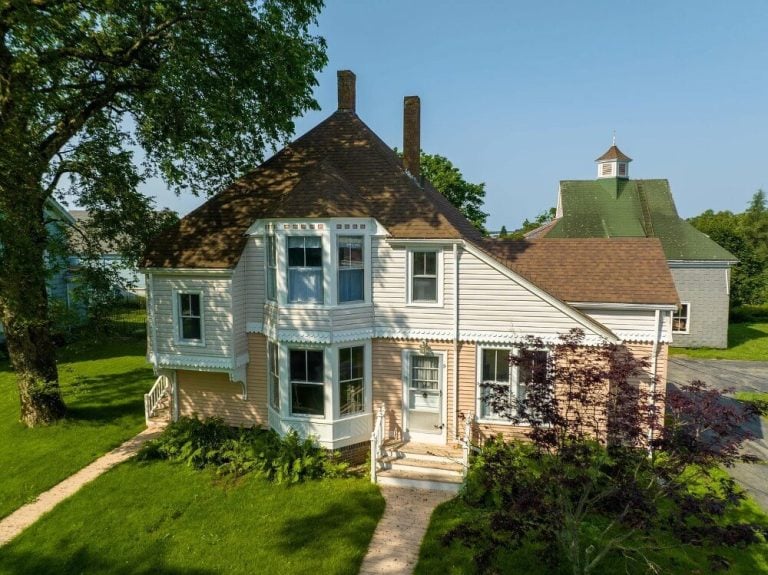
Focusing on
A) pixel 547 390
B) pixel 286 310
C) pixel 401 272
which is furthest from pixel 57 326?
pixel 547 390

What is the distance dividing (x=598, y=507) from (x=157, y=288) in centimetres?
1312

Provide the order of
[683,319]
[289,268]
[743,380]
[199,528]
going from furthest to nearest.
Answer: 1. [683,319]
2. [743,380]
3. [289,268]
4. [199,528]

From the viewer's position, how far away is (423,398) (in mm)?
13812

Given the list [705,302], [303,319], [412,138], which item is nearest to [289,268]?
[303,319]

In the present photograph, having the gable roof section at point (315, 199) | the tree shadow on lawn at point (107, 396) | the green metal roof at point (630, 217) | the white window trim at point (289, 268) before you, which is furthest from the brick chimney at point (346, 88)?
the green metal roof at point (630, 217)

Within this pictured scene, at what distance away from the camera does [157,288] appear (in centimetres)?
1462

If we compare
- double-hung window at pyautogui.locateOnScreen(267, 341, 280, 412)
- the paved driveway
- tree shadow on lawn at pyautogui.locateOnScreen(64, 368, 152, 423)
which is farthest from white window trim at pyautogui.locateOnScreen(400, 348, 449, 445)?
tree shadow on lawn at pyautogui.locateOnScreen(64, 368, 152, 423)

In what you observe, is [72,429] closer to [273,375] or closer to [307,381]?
[273,375]

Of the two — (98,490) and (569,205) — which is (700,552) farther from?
(569,205)

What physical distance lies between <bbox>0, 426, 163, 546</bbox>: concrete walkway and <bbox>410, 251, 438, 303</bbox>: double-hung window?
10.0m

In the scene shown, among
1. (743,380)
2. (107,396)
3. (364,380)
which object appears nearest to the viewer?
(364,380)

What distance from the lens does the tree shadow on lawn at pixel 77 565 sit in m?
9.24

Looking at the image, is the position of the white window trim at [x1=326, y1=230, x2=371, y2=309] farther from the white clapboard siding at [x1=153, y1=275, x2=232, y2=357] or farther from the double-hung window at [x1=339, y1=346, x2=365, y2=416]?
the white clapboard siding at [x1=153, y1=275, x2=232, y2=357]

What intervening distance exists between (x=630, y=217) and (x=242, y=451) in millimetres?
28848
